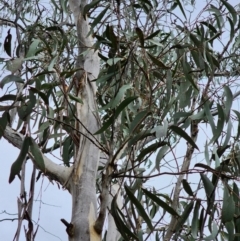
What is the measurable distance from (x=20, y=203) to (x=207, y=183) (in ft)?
1.84

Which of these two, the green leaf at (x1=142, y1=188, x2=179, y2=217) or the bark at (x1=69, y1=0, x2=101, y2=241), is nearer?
the green leaf at (x1=142, y1=188, x2=179, y2=217)

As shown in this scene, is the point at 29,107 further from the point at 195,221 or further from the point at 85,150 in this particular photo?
the point at 195,221

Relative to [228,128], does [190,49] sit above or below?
above

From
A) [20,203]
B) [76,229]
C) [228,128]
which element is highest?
[228,128]

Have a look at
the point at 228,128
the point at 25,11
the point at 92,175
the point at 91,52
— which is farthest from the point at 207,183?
the point at 25,11

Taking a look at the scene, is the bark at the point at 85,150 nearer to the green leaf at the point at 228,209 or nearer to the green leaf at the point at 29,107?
the green leaf at the point at 29,107

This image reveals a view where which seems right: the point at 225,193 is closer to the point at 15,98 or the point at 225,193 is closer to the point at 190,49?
the point at 190,49

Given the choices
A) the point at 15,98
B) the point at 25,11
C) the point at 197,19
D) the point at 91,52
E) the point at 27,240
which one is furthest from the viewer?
the point at 25,11

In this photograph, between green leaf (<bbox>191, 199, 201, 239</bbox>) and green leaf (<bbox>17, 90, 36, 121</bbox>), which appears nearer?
green leaf (<bbox>17, 90, 36, 121</bbox>)

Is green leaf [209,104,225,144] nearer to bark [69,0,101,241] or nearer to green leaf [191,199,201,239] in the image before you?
green leaf [191,199,201,239]

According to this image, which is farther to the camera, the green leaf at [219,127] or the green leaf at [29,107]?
the green leaf at [219,127]

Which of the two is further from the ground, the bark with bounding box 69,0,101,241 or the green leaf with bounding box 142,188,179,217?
the bark with bounding box 69,0,101,241

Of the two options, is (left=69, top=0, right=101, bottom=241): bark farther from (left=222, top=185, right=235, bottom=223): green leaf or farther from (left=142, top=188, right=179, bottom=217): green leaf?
(left=222, top=185, right=235, bottom=223): green leaf

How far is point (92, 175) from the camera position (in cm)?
166
